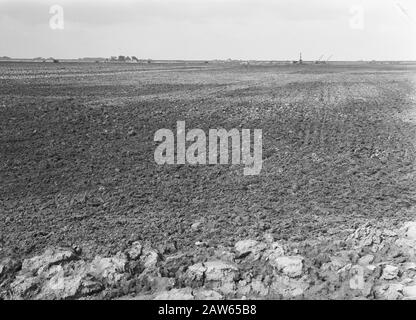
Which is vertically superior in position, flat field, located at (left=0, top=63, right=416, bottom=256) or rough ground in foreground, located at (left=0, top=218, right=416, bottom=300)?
flat field, located at (left=0, top=63, right=416, bottom=256)

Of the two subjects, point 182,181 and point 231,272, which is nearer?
point 231,272

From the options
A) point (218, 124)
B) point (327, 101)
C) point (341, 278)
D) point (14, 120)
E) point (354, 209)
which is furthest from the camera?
point (327, 101)

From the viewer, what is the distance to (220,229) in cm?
554

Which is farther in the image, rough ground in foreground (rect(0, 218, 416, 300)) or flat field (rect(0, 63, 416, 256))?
flat field (rect(0, 63, 416, 256))

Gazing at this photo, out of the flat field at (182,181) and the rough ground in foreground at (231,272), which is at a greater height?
the flat field at (182,181)

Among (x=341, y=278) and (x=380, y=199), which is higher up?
(x=380, y=199)

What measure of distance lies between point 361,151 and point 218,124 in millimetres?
4039

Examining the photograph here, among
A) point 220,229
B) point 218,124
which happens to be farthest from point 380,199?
point 218,124

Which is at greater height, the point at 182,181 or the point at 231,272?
the point at 182,181

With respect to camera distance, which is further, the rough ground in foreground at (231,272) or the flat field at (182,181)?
the flat field at (182,181)
